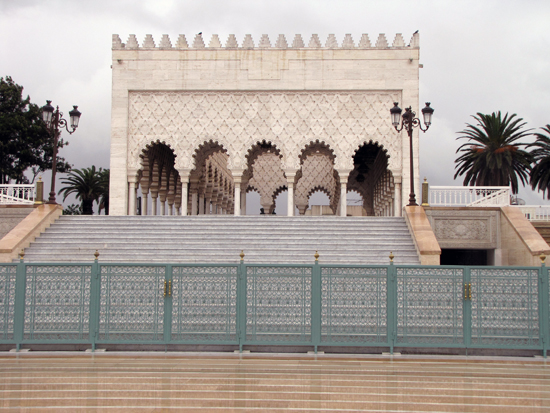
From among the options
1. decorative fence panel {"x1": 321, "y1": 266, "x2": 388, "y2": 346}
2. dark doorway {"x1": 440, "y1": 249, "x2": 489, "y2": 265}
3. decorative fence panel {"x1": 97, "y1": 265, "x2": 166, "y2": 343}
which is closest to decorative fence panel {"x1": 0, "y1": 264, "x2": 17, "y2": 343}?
decorative fence panel {"x1": 97, "y1": 265, "x2": 166, "y2": 343}

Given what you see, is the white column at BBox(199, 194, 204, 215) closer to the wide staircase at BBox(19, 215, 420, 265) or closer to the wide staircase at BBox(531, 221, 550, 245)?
the wide staircase at BBox(19, 215, 420, 265)

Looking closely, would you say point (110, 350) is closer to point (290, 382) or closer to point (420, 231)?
point (290, 382)

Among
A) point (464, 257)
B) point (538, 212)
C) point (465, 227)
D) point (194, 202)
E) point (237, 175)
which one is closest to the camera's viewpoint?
point (465, 227)

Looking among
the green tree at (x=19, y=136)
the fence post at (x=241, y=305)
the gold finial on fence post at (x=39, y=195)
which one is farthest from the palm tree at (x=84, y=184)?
the fence post at (x=241, y=305)

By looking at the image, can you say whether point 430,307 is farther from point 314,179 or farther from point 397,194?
point 314,179

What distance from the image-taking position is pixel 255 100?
63.0 ft

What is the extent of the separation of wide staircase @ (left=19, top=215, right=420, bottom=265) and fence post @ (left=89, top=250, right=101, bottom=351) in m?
3.95

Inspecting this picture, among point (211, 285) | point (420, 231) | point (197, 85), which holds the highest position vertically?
point (197, 85)

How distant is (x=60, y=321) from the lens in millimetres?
7160

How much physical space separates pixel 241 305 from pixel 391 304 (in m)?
1.89

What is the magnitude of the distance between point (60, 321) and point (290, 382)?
3404 millimetres

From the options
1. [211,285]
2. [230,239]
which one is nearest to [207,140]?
[230,239]

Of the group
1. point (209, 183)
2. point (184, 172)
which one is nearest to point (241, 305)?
point (184, 172)

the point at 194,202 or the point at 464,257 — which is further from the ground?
the point at 194,202
